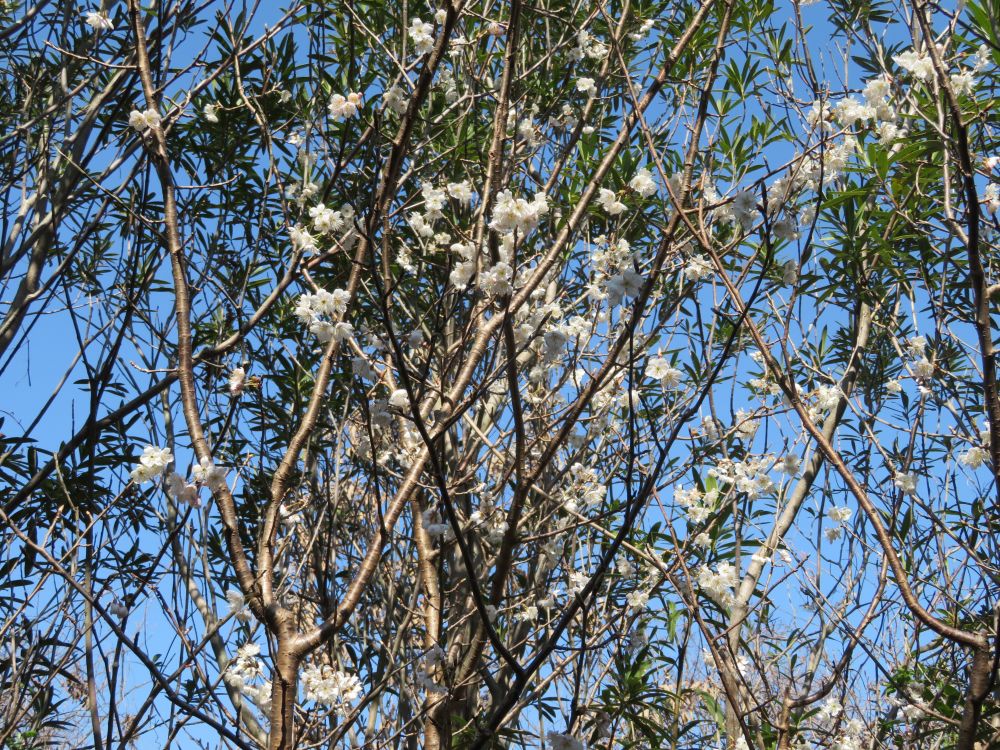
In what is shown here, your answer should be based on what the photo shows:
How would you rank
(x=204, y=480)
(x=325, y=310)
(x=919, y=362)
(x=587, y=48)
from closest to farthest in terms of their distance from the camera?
(x=204, y=480), (x=325, y=310), (x=919, y=362), (x=587, y=48)

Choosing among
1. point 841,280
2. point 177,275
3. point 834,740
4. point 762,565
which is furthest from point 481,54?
point 834,740

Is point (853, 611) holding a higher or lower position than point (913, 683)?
higher

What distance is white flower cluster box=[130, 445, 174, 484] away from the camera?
1.86m

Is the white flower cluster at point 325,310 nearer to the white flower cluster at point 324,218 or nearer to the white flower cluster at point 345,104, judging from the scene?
the white flower cluster at point 324,218

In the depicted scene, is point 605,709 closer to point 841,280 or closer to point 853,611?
point 853,611

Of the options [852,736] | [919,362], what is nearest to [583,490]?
[919,362]

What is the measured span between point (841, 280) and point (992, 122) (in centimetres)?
78

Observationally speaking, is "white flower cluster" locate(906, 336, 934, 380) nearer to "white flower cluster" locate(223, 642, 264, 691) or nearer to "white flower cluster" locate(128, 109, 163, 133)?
"white flower cluster" locate(223, 642, 264, 691)

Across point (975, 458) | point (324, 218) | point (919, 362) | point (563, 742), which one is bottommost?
point (563, 742)

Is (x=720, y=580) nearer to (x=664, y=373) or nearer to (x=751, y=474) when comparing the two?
(x=751, y=474)

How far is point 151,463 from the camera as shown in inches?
73.5

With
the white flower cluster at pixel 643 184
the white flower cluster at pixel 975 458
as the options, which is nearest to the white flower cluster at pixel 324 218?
the white flower cluster at pixel 643 184

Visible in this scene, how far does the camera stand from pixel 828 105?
2.01 meters

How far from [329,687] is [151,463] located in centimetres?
66
